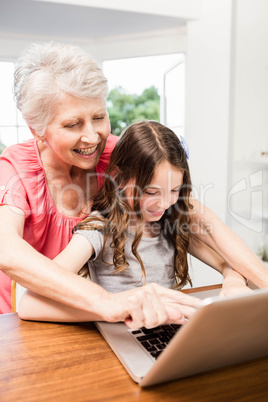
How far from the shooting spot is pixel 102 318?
798 mm

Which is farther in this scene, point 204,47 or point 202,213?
point 204,47

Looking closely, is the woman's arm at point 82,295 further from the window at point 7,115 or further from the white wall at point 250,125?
the window at point 7,115

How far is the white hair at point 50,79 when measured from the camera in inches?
43.6

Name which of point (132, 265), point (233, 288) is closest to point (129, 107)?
point (132, 265)

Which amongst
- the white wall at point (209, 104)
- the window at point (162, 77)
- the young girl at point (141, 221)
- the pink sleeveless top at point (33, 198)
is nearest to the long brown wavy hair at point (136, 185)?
the young girl at point (141, 221)

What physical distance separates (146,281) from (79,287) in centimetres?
41

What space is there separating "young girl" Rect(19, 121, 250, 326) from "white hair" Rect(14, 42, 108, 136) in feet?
0.64

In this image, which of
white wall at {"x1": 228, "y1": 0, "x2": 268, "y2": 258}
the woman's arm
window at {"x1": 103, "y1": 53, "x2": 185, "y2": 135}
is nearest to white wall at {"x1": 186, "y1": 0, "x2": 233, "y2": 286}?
white wall at {"x1": 228, "y1": 0, "x2": 268, "y2": 258}

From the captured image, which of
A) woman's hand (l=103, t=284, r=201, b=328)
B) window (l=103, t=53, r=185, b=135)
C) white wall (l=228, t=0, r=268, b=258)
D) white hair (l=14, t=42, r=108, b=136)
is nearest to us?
woman's hand (l=103, t=284, r=201, b=328)

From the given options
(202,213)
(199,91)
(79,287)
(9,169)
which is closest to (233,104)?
(199,91)

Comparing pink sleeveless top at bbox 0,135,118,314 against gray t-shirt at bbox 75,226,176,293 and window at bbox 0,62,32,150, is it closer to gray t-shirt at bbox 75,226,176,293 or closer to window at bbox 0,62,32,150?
gray t-shirt at bbox 75,226,176,293

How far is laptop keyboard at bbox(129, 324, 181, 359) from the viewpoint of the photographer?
730 mm

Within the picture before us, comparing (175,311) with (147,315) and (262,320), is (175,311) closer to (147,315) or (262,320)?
(147,315)

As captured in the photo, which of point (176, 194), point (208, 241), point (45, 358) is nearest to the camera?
point (45, 358)
